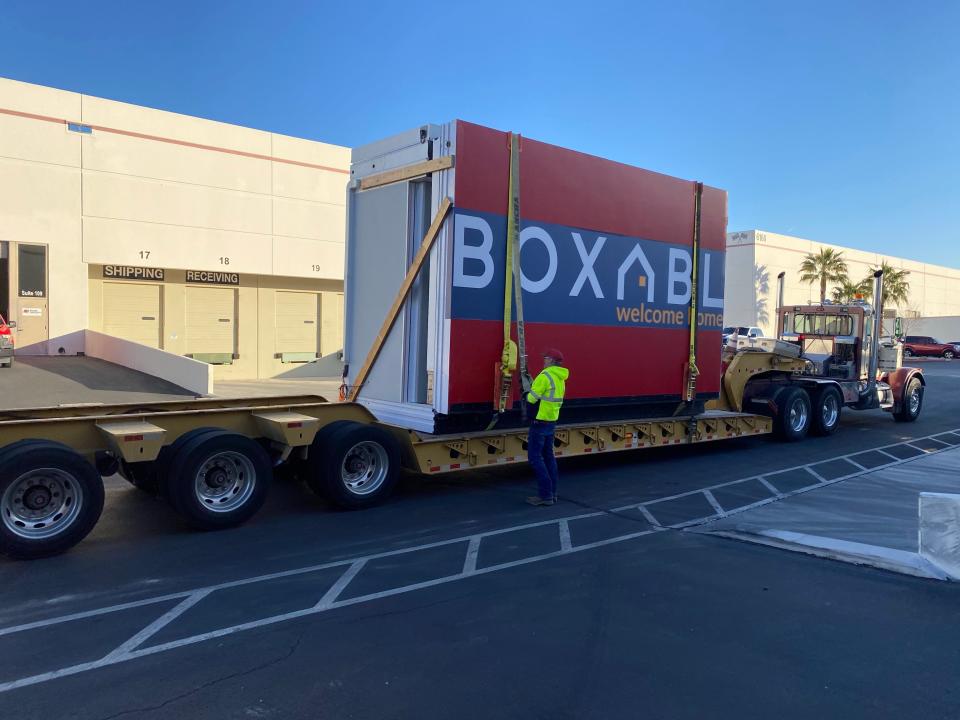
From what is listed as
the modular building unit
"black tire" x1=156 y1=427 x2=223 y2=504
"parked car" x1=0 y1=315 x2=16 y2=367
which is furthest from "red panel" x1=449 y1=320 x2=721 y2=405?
"parked car" x1=0 y1=315 x2=16 y2=367

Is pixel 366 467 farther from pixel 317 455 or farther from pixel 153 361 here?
pixel 153 361

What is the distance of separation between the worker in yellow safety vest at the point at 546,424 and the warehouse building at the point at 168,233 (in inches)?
745

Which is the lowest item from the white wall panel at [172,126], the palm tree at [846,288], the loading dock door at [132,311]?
the loading dock door at [132,311]

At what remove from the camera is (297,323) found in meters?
26.8

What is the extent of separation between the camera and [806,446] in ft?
43.4

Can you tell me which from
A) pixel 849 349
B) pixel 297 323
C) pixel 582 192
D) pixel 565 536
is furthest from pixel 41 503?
pixel 297 323

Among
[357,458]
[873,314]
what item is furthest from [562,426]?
[873,314]

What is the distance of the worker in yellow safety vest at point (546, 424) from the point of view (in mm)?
7973

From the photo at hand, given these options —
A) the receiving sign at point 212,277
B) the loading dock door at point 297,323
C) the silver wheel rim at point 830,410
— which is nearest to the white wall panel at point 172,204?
the receiving sign at point 212,277

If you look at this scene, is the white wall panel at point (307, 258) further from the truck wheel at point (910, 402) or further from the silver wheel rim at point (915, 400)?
the silver wheel rim at point (915, 400)

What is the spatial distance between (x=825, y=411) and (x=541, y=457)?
8731 mm

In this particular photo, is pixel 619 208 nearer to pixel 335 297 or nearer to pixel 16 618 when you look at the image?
pixel 16 618

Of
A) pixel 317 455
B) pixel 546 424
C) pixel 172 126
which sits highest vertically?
pixel 172 126

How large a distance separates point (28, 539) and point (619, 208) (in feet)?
24.7
